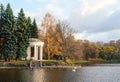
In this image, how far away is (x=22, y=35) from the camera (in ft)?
228

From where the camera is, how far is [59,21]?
78.2 meters

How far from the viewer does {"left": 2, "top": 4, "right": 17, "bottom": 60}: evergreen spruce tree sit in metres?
66.8

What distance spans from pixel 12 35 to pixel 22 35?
288 centimetres

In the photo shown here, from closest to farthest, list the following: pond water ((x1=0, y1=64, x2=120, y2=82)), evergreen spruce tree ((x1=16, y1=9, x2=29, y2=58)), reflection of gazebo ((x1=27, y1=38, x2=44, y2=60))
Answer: pond water ((x1=0, y1=64, x2=120, y2=82)), evergreen spruce tree ((x1=16, y1=9, x2=29, y2=58)), reflection of gazebo ((x1=27, y1=38, x2=44, y2=60))

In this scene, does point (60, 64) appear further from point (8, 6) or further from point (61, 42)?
point (8, 6)

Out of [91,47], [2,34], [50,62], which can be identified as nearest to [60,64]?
[50,62]

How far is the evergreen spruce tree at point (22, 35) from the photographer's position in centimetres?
6919

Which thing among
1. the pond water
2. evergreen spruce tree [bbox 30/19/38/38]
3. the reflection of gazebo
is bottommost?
the pond water

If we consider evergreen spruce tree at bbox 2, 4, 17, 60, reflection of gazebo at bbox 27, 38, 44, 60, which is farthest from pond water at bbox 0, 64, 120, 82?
reflection of gazebo at bbox 27, 38, 44, 60

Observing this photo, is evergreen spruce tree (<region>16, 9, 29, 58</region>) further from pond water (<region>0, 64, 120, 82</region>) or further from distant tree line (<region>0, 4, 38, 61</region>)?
pond water (<region>0, 64, 120, 82</region>)

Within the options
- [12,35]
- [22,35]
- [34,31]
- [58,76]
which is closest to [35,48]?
[22,35]

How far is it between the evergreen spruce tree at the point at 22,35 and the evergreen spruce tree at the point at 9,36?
1.74 m

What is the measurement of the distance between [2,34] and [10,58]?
5.42 m

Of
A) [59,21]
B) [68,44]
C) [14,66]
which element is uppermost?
[59,21]
